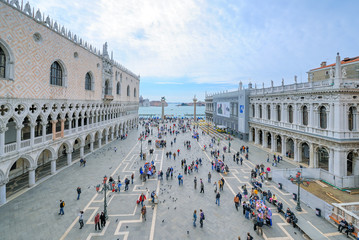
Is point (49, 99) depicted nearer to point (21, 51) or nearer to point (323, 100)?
point (21, 51)

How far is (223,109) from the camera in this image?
44.8 meters

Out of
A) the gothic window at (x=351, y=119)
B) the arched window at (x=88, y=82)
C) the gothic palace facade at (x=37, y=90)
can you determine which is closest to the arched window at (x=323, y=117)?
the gothic window at (x=351, y=119)

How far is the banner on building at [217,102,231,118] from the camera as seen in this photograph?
41.8 m

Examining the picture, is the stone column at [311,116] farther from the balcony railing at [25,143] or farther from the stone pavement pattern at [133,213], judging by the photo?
the balcony railing at [25,143]

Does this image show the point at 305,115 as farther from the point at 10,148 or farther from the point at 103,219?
the point at 10,148

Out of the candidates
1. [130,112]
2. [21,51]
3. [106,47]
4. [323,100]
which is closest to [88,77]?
[106,47]

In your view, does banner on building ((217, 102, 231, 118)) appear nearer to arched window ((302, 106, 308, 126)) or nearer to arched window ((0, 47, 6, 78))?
arched window ((302, 106, 308, 126))

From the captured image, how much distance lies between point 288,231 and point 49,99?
21.8 meters

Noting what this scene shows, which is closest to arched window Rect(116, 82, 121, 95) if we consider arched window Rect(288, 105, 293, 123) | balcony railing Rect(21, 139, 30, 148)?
balcony railing Rect(21, 139, 30, 148)

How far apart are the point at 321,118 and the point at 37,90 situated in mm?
28006

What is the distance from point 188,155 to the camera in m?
25.4

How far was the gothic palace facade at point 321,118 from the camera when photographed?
1675cm

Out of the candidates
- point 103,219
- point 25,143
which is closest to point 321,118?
point 103,219

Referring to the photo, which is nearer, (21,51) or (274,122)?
(21,51)
